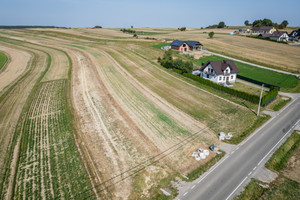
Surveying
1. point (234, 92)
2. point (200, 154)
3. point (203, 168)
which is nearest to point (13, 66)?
point (200, 154)

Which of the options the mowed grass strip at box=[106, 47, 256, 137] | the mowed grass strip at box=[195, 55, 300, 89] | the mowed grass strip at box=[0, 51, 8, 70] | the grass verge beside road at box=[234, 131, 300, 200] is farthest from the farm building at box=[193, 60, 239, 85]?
the mowed grass strip at box=[0, 51, 8, 70]

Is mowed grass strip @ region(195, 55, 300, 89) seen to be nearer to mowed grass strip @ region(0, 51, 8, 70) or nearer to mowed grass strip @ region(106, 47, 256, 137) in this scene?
mowed grass strip @ region(106, 47, 256, 137)

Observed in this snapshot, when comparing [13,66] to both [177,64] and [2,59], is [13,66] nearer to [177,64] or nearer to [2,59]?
[2,59]

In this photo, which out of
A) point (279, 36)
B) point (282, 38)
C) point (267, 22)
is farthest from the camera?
point (267, 22)

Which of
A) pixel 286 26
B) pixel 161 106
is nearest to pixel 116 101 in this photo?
pixel 161 106

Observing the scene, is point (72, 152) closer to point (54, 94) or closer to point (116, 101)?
point (116, 101)

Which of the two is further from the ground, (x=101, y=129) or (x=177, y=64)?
(x=177, y=64)
